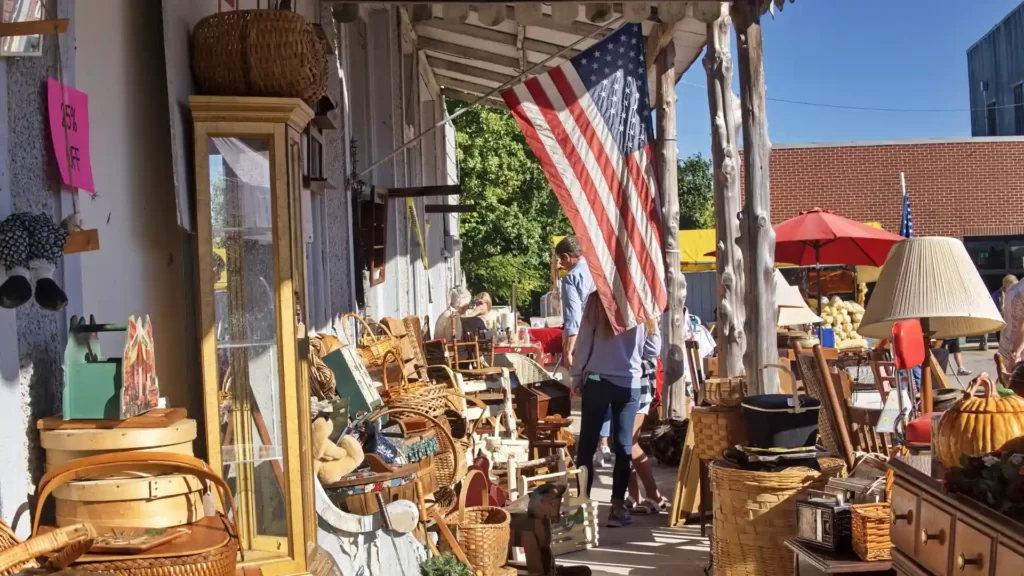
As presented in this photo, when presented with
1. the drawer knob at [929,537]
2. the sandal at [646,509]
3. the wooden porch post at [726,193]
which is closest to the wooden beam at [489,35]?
the wooden porch post at [726,193]

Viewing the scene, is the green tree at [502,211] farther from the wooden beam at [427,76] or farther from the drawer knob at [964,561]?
the drawer knob at [964,561]

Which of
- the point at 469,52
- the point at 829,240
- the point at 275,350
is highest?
the point at 469,52

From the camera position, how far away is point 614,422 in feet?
22.4

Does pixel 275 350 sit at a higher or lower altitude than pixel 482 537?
higher

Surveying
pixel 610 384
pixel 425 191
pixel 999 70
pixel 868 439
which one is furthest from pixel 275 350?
pixel 999 70

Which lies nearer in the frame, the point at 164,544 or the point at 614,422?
the point at 164,544

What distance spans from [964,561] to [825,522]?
1.45 meters

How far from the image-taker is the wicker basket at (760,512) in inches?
185

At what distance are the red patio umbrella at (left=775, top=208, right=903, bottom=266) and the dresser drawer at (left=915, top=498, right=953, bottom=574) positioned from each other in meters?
8.18

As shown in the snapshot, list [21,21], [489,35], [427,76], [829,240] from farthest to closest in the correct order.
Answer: [427,76], [829,240], [489,35], [21,21]

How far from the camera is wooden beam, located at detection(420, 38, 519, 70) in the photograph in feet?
43.2

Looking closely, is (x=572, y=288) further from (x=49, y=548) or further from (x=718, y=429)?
(x=49, y=548)

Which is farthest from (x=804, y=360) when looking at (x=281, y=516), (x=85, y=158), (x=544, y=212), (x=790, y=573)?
(x=544, y=212)

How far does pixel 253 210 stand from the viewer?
10.9 ft
